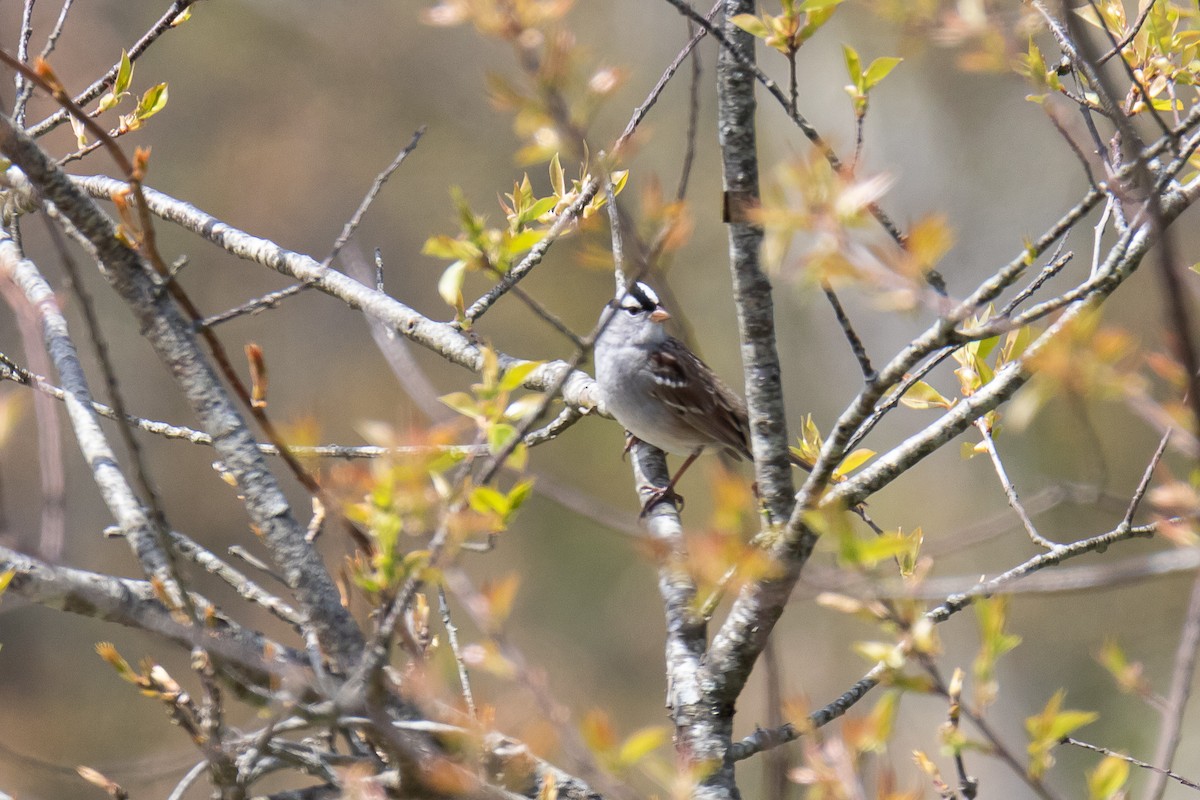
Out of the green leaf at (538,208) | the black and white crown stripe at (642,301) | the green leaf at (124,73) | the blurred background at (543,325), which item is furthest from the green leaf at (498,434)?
the blurred background at (543,325)

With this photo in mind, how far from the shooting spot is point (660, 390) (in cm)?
373

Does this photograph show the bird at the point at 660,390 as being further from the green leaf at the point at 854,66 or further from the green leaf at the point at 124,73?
the green leaf at the point at 854,66

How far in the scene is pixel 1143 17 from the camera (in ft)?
7.06

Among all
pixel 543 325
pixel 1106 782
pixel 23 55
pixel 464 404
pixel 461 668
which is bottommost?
pixel 1106 782

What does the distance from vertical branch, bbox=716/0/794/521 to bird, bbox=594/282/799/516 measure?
164 cm

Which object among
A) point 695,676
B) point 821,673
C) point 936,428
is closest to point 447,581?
point 695,676

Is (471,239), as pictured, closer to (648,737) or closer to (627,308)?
(648,737)

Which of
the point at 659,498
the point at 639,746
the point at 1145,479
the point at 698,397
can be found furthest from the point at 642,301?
the point at 639,746

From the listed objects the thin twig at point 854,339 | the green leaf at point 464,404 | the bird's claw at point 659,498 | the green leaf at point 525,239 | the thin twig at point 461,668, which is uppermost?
Result: the bird's claw at point 659,498

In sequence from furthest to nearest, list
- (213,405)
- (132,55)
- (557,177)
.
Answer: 1. (557,177)
2. (132,55)
3. (213,405)

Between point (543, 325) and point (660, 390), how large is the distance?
791 cm

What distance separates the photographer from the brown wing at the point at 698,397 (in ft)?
12.6

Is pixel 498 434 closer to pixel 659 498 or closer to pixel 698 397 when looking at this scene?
pixel 659 498

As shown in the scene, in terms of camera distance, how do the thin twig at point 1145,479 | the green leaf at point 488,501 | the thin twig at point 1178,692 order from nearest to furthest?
the thin twig at point 1178,692 → the green leaf at point 488,501 → the thin twig at point 1145,479
